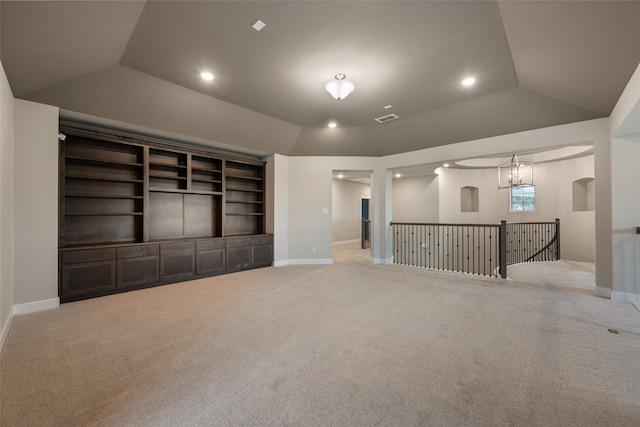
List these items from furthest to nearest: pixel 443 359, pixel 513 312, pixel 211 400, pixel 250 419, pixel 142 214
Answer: pixel 142 214 < pixel 513 312 < pixel 443 359 < pixel 211 400 < pixel 250 419

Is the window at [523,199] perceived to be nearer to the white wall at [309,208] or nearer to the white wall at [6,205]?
the white wall at [309,208]

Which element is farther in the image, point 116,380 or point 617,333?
point 617,333

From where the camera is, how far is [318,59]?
315 centimetres

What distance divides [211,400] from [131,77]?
12.7 feet

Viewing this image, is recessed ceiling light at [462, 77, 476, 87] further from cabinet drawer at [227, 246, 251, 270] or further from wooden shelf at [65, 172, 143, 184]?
wooden shelf at [65, 172, 143, 184]

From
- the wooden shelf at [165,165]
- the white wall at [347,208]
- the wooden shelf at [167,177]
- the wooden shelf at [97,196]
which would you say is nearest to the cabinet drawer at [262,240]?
the wooden shelf at [167,177]

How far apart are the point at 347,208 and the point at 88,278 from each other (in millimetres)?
8372

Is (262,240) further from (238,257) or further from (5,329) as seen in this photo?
(5,329)

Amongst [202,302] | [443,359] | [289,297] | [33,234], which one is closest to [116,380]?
[202,302]

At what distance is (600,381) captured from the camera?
1.93 m

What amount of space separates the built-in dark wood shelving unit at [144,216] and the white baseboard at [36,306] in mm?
134

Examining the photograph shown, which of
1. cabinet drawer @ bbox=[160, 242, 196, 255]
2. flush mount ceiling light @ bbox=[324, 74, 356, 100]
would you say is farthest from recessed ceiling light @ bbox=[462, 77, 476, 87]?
cabinet drawer @ bbox=[160, 242, 196, 255]

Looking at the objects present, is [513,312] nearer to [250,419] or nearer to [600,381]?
[600,381]

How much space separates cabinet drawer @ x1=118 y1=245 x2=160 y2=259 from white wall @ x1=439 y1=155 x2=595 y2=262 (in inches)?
343
